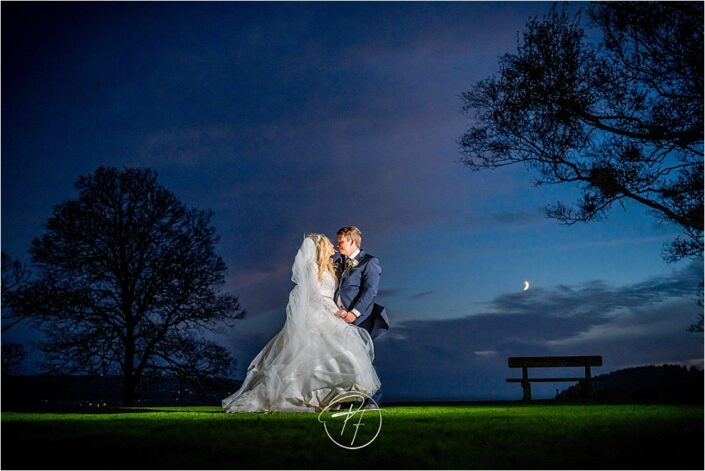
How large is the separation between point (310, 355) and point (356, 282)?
1286 mm

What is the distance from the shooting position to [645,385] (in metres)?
17.8

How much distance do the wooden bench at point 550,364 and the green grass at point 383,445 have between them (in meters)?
8.56

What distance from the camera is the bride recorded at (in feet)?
33.2

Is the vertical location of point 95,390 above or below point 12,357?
below

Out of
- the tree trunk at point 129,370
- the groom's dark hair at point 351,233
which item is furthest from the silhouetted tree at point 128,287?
the groom's dark hair at point 351,233

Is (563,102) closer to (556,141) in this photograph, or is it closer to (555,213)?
(556,141)

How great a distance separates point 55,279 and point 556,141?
14.0 meters

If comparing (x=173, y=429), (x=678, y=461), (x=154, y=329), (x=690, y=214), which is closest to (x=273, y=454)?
(x=173, y=429)

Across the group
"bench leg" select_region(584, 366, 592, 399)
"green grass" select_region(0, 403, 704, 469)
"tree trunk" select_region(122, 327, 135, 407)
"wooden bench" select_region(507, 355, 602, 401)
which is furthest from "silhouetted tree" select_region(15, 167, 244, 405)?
"green grass" select_region(0, 403, 704, 469)

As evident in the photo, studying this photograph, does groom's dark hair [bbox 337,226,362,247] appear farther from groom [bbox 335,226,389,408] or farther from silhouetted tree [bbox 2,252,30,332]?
→ silhouetted tree [bbox 2,252,30,332]

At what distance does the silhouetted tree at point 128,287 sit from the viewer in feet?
67.5

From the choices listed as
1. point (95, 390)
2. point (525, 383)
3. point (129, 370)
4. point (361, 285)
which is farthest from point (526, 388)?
point (95, 390)

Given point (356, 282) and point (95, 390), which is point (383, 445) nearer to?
point (356, 282)

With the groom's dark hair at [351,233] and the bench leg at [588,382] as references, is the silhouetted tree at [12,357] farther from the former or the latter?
the bench leg at [588,382]
